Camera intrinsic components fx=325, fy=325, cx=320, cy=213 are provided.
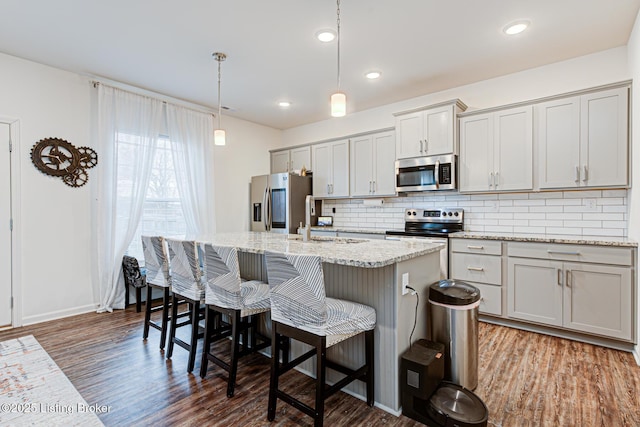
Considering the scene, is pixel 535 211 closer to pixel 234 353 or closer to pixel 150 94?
pixel 234 353

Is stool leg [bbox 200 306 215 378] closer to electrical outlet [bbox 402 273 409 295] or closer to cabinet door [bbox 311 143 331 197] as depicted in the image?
electrical outlet [bbox 402 273 409 295]

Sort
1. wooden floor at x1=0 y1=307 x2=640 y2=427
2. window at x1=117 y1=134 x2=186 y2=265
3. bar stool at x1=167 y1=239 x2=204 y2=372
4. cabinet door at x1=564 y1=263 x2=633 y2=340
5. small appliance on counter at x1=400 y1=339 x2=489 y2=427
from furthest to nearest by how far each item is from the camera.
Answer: window at x1=117 y1=134 x2=186 y2=265
cabinet door at x1=564 y1=263 x2=633 y2=340
bar stool at x1=167 y1=239 x2=204 y2=372
wooden floor at x1=0 y1=307 x2=640 y2=427
small appliance on counter at x1=400 y1=339 x2=489 y2=427

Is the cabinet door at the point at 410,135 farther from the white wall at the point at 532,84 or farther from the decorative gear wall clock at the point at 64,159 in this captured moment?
the decorative gear wall clock at the point at 64,159

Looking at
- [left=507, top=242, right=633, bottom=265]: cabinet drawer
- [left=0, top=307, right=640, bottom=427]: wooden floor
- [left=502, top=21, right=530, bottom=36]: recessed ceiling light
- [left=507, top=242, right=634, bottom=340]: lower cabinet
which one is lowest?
[left=0, top=307, right=640, bottom=427]: wooden floor

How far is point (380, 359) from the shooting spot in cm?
199

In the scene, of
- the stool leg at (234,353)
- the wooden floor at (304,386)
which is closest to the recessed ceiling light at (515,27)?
the wooden floor at (304,386)

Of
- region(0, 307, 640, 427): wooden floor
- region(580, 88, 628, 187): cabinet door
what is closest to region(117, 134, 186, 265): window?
A: region(0, 307, 640, 427): wooden floor

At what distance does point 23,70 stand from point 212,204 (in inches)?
99.0

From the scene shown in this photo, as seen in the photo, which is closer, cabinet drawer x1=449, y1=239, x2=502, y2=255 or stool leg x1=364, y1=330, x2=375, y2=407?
stool leg x1=364, y1=330, x2=375, y2=407

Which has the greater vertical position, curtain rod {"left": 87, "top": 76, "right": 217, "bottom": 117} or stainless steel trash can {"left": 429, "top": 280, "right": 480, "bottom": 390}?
curtain rod {"left": 87, "top": 76, "right": 217, "bottom": 117}

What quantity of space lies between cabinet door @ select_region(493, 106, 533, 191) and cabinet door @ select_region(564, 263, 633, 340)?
994 mm

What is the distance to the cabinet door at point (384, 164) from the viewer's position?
453 cm

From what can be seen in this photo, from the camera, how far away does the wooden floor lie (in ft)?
6.23

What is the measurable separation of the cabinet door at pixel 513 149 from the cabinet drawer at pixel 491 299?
1094 mm
